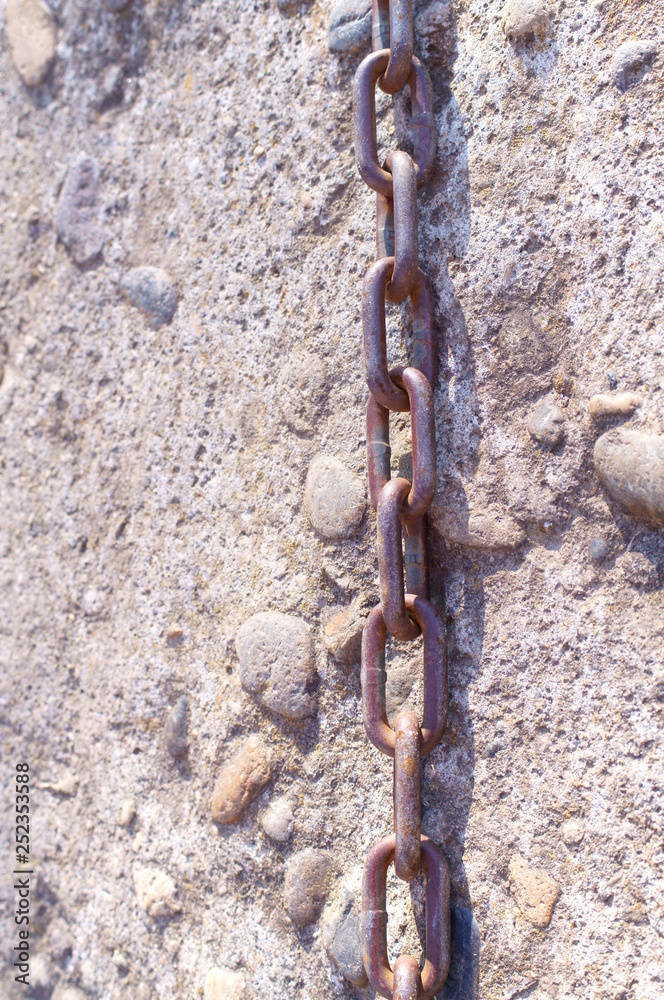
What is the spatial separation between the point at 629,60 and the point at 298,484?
2.15ft

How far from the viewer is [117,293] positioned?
139 centimetres

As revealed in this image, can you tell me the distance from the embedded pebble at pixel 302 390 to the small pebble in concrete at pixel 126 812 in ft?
2.24

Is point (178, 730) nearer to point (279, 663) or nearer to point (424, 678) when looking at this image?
point (279, 663)

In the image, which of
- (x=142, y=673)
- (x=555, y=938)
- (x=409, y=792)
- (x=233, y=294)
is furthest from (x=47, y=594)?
(x=555, y=938)

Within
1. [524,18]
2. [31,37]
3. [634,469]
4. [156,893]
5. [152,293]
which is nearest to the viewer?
[634,469]

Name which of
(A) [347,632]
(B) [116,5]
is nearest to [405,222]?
(A) [347,632]

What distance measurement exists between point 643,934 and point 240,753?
571 mm

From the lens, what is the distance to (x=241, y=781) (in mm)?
1064

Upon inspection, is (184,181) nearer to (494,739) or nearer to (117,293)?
(117,293)

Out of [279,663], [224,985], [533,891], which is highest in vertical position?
[279,663]

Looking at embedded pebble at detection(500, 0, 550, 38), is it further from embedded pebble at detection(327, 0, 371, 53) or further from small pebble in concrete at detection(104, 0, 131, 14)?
small pebble in concrete at detection(104, 0, 131, 14)

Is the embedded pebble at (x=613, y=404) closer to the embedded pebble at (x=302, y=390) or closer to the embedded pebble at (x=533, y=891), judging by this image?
the embedded pebble at (x=302, y=390)

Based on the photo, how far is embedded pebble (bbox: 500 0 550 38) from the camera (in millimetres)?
876

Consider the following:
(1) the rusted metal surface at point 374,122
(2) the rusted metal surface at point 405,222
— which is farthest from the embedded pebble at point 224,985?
(1) the rusted metal surface at point 374,122
